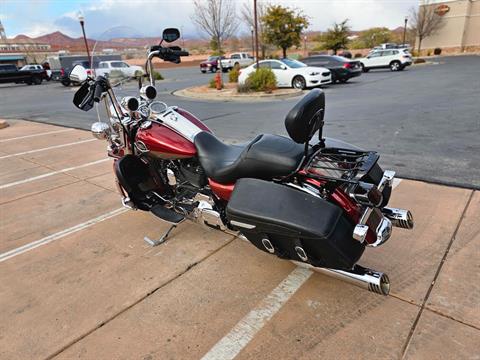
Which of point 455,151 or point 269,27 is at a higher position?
point 269,27

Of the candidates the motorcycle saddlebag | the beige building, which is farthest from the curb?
the beige building

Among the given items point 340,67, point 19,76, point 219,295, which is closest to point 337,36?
point 340,67

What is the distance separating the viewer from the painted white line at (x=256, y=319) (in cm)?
200

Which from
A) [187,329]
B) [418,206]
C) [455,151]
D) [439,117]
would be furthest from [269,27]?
[187,329]

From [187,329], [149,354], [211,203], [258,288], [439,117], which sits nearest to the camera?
[149,354]

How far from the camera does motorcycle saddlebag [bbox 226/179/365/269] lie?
1902 mm

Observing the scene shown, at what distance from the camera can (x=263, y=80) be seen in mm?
14055

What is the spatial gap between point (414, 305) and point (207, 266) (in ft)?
4.94

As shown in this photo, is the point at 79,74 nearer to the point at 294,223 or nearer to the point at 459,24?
the point at 294,223

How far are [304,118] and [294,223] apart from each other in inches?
23.7

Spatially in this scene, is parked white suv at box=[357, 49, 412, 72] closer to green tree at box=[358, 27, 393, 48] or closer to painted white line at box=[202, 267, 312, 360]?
painted white line at box=[202, 267, 312, 360]

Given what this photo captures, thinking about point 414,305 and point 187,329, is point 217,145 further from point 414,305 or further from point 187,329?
point 414,305

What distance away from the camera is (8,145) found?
7465 mm

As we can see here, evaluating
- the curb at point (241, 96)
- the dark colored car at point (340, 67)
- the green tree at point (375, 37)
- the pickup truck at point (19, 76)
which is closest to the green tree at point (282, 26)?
the dark colored car at point (340, 67)
